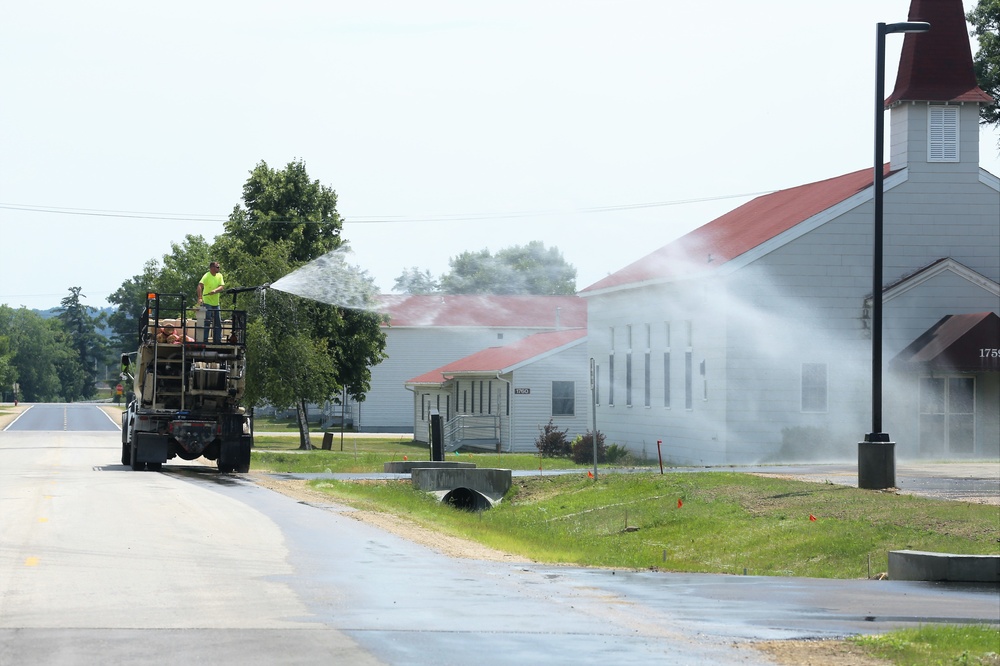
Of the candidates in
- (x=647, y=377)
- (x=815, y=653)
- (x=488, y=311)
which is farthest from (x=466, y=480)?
(x=488, y=311)

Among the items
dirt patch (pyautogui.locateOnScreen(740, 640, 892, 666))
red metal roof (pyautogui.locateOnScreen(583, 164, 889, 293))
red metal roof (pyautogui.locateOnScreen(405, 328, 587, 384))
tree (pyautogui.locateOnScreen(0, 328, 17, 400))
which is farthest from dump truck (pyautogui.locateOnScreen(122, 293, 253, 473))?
tree (pyautogui.locateOnScreen(0, 328, 17, 400))

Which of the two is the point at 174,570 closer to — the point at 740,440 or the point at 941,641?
the point at 941,641

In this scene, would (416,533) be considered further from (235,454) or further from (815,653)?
(235,454)

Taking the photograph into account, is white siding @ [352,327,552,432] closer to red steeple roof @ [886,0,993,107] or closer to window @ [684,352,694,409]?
window @ [684,352,694,409]

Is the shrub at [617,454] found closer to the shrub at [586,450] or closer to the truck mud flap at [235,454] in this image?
the shrub at [586,450]

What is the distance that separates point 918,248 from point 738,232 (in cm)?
586

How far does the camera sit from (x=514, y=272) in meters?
104

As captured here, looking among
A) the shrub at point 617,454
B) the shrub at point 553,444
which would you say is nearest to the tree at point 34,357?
the shrub at point 553,444

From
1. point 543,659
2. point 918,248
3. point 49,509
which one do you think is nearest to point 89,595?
point 543,659

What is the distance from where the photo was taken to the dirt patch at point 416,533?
15.9m

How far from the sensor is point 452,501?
95.7 feet

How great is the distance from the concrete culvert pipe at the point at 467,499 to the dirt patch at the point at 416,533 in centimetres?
417

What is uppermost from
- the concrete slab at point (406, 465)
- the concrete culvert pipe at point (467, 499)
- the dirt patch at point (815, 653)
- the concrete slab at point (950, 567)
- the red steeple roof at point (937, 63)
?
the red steeple roof at point (937, 63)

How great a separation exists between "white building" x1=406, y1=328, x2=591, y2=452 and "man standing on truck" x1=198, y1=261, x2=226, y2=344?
22532 mm
